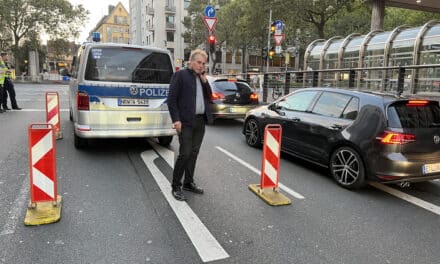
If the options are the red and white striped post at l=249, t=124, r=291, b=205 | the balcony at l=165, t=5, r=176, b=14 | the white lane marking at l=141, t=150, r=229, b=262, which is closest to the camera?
the white lane marking at l=141, t=150, r=229, b=262

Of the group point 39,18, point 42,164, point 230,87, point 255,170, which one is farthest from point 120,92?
point 39,18

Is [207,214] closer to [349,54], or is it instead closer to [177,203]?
[177,203]

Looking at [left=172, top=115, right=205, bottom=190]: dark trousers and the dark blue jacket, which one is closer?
the dark blue jacket

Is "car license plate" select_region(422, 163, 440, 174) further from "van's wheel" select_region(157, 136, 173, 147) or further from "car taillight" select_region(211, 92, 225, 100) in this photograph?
"car taillight" select_region(211, 92, 225, 100)

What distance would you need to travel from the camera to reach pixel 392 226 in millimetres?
3982

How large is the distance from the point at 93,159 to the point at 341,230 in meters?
4.44

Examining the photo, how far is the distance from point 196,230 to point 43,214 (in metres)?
1.72

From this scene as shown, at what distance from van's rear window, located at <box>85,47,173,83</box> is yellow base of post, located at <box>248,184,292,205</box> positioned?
120 inches

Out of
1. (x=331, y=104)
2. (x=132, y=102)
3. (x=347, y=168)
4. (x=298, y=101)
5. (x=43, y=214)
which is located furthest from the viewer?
(x=298, y=101)

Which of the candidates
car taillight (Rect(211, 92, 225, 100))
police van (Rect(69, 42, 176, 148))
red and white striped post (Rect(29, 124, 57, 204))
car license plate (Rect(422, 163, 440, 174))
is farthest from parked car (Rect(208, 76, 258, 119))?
red and white striped post (Rect(29, 124, 57, 204))

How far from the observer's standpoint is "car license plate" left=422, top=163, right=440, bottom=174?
480 centimetres

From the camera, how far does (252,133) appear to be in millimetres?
7969

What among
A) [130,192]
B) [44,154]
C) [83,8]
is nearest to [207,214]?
[130,192]

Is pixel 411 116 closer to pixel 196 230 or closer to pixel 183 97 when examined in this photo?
pixel 183 97
